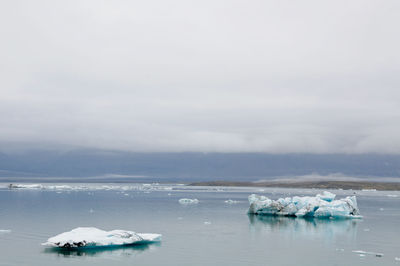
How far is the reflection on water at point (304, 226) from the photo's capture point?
32.2 metres

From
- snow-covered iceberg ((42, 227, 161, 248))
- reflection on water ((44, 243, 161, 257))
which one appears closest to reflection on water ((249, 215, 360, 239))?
snow-covered iceberg ((42, 227, 161, 248))

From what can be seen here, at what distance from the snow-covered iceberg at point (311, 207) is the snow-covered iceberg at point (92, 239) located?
22.3 metres

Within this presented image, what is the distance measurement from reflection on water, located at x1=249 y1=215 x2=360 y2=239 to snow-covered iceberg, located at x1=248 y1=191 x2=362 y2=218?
2.03 feet

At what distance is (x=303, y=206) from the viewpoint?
44562 mm

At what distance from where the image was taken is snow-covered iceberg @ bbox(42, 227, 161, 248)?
70.8 feet

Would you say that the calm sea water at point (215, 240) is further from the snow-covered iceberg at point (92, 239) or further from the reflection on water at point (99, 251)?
the snow-covered iceberg at point (92, 239)

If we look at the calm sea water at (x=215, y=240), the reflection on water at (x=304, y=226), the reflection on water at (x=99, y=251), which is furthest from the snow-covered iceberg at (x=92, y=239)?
the reflection on water at (x=304, y=226)

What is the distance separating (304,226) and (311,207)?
6.94 metres

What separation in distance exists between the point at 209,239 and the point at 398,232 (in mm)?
14340

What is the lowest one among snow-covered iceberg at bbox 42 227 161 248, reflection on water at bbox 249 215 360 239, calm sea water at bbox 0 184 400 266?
reflection on water at bbox 249 215 360 239

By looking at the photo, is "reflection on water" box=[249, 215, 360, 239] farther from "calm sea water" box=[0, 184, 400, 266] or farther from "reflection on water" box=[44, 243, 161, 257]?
"reflection on water" box=[44, 243, 161, 257]

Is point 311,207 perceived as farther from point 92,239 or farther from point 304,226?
point 92,239

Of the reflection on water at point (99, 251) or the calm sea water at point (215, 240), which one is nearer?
the calm sea water at point (215, 240)

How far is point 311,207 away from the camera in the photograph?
43031 mm
